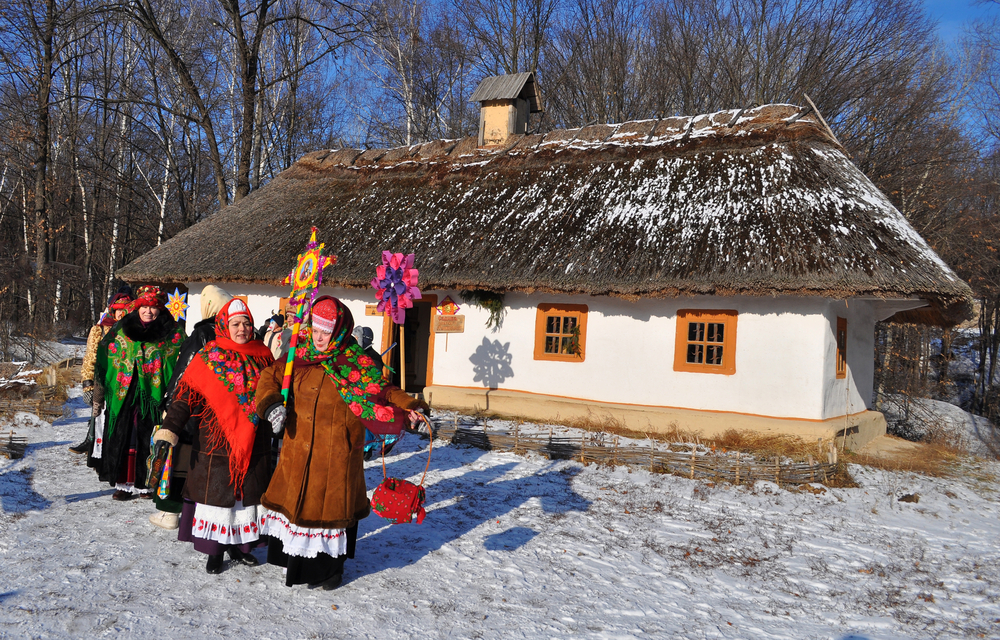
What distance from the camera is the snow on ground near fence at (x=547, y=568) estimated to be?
11.2ft

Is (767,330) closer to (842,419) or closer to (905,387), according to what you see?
(842,419)

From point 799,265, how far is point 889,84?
12.0 metres

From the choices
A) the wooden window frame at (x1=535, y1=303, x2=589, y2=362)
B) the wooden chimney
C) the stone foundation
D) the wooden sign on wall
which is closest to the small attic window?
the stone foundation

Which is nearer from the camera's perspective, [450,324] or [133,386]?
[133,386]

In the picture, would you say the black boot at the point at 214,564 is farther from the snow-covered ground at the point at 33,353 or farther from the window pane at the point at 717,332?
the snow-covered ground at the point at 33,353

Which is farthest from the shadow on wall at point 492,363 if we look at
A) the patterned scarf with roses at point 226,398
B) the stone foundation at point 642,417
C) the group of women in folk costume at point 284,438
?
the patterned scarf with roses at point 226,398

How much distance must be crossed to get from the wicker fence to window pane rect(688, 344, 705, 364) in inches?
49.7

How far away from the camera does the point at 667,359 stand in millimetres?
9133

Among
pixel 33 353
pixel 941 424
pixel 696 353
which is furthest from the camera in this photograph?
pixel 941 424

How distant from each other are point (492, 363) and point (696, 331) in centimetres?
313

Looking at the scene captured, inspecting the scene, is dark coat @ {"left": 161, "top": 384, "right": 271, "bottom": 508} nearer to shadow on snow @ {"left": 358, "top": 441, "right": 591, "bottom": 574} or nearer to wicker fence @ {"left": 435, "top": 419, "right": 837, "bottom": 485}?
shadow on snow @ {"left": 358, "top": 441, "right": 591, "bottom": 574}

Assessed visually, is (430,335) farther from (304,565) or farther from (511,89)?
(304,565)

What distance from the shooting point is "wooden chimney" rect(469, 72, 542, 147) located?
43.1 feet

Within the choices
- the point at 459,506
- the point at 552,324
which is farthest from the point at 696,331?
the point at 459,506
